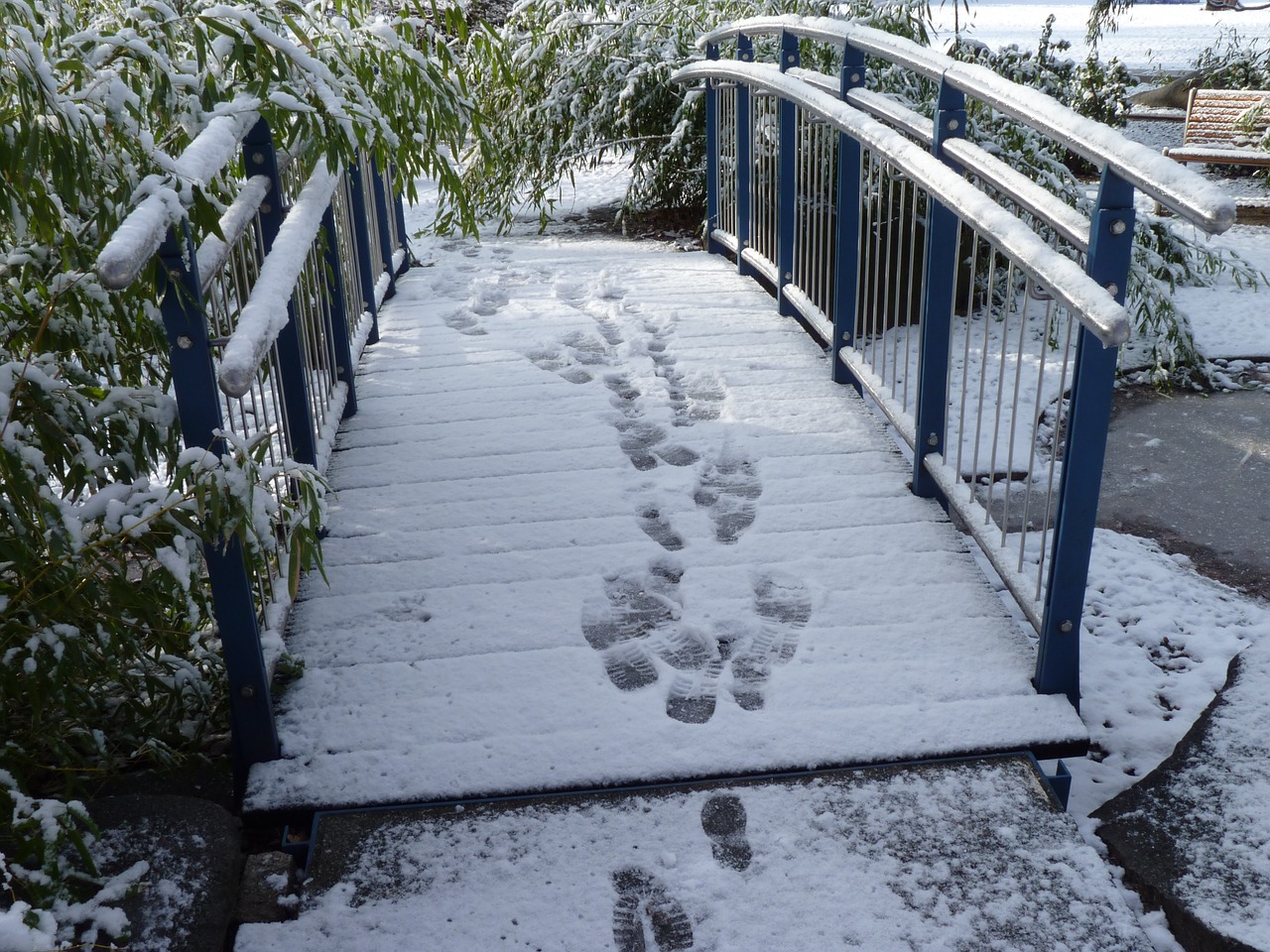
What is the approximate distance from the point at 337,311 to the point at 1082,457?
2.09m

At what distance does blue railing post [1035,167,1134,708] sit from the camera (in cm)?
177

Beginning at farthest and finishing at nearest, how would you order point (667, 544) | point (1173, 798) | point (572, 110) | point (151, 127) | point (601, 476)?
1. point (572, 110)
2. point (601, 476)
3. point (667, 544)
4. point (151, 127)
5. point (1173, 798)

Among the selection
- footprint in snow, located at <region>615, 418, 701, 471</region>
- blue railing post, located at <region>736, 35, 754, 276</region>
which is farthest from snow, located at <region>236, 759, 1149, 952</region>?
blue railing post, located at <region>736, 35, 754, 276</region>

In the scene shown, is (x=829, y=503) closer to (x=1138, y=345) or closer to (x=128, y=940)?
(x=128, y=940)

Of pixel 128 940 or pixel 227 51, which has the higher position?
pixel 227 51

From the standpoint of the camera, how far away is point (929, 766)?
199cm

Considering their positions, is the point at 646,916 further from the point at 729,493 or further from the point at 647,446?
the point at 647,446

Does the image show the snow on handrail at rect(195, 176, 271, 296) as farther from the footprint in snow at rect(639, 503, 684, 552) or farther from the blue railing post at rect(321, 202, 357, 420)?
the footprint in snow at rect(639, 503, 684, 552)

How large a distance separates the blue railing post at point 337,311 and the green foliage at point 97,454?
91 centimetres

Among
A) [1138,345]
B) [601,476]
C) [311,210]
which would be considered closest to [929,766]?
[601,476]

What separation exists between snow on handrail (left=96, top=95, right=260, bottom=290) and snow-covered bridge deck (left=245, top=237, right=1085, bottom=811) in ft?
3.07

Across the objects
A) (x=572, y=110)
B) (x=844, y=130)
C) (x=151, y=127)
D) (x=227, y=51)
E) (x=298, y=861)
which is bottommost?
(x=298, y=861)

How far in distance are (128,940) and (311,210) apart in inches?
55.2

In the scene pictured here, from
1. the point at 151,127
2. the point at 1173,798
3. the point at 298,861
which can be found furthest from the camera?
the point at 151,127
